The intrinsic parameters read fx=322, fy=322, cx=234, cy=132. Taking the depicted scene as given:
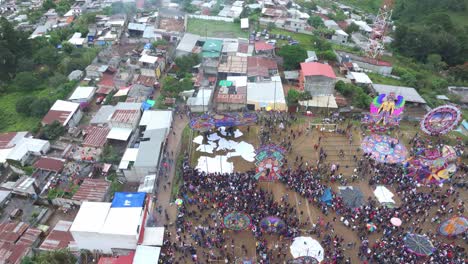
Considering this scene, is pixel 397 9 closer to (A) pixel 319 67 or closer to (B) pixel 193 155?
(A) pixel 319 67

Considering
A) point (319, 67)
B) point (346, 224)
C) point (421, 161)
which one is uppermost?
point (319, 67)

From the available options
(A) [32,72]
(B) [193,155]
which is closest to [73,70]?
(A) [32,72]

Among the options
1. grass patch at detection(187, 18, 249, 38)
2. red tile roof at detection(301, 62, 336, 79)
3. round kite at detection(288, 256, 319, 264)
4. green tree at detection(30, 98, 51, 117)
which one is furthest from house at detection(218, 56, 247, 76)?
round kite at detection(288, 256, 319, 264)

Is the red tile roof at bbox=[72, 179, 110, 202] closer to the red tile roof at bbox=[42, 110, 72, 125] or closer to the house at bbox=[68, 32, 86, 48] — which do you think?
the red tile roof at bbox=[42, 110, 72, 125]

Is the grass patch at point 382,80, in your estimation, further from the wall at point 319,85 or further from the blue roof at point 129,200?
the blue roof at point 129,200

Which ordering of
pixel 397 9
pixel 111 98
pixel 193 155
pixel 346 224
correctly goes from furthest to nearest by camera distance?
1. pixel 397 9
2. pixel 111 98
3. pixel 193 155
4. pixel 346 224

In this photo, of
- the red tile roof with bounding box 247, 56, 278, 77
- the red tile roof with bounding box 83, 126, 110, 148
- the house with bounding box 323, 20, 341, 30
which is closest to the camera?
the red tile roof with bounding box 83, 126, 110, 148

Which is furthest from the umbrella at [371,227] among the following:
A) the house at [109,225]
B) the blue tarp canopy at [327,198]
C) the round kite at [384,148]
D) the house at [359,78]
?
the house at [359,78]
